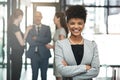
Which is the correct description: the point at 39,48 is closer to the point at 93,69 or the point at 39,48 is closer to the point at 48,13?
the point at 48,13

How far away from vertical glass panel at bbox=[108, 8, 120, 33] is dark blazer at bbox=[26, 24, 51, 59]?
2.43 m

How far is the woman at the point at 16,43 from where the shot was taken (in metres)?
5.50

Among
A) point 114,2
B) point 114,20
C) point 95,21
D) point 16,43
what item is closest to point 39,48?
point 16,43

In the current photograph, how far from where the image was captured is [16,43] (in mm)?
5777

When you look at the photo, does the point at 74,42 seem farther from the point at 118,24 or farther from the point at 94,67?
the point at 118,24

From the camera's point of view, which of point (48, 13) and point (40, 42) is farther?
point (48, 13)

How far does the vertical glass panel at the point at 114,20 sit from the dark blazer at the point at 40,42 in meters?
2.43

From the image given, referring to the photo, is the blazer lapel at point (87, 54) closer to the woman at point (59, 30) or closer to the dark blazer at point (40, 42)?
the woman at point (59, 30)

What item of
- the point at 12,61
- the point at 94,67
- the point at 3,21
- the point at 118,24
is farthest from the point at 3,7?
the point at 94,67

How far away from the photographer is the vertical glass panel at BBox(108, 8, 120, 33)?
322 inches

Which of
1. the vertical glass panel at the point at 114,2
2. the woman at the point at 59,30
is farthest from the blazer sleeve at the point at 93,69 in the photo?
the vertical glass panel at the point at 114,2

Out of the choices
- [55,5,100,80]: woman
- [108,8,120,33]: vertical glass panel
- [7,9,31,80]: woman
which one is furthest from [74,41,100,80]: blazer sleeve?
[108,8,120,33]: vertical glass panel

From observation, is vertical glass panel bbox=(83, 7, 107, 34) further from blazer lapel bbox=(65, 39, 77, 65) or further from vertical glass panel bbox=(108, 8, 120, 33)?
blazer lapel bbox=(65, 39, 77, 65)

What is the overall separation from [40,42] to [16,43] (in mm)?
577
